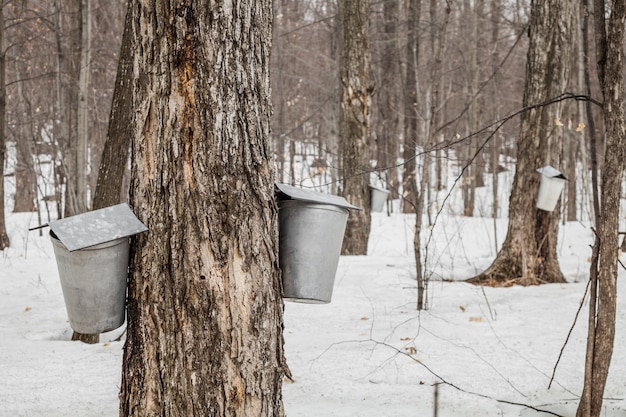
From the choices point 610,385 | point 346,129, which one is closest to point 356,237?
point 346,129

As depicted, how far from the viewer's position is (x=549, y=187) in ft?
16.6

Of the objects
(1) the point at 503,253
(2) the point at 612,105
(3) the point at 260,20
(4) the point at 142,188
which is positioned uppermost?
(3) the point at 260,20

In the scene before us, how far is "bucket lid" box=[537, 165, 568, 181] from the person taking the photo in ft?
16.3

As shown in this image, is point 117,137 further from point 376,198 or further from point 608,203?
point 376,198

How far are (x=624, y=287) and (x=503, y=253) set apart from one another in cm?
108

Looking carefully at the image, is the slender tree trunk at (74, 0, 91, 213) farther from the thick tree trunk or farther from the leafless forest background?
the thick tree trunk

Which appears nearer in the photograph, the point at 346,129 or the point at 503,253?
the point at 503,253

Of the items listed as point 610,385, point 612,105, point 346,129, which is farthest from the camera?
point 346,129

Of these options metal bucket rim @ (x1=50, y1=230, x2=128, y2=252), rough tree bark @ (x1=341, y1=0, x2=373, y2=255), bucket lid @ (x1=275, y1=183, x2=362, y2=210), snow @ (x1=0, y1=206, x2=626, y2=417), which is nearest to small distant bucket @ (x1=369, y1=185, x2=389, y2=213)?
rough tree bark @ (x1=341, y1=0, x2=373, y2=255)

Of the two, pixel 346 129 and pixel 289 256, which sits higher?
pixel 346 129

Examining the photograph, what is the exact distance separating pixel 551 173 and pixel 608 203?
2.95m

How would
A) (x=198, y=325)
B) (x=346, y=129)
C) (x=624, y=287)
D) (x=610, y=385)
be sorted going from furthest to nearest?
(x=346, y=129) → (x=624, y=287) → (x=610, y=385) → (x=198, y=325)

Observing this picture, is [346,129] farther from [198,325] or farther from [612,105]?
[198,325]

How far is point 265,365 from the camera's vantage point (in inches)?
76.2
